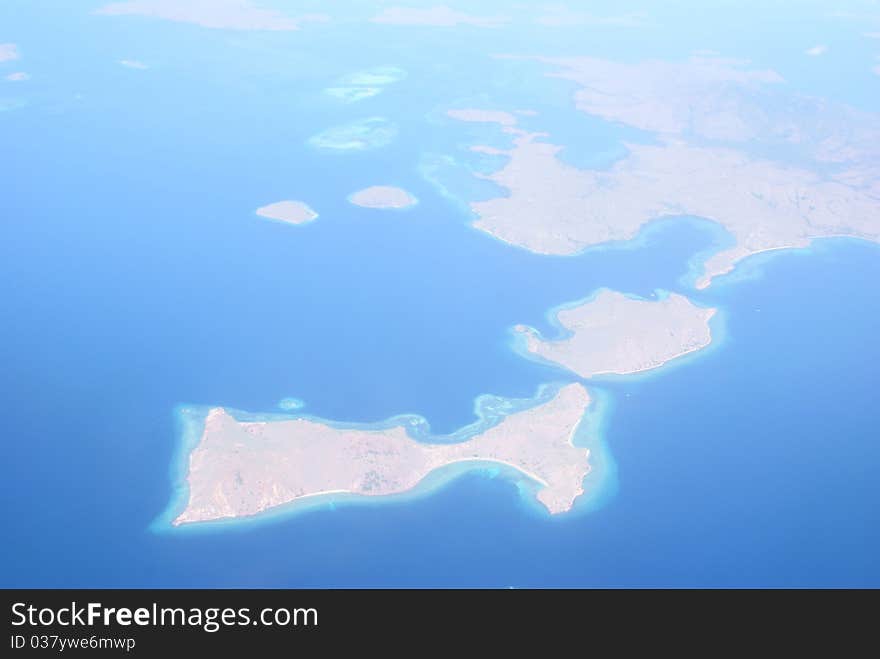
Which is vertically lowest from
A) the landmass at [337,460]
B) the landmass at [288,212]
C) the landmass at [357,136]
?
the landmass at [337,460]

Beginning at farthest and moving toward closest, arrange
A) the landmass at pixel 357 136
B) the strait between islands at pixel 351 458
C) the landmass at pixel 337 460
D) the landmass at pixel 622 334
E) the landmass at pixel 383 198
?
the landmass at pixel 357 136
the landmass at pixel 383 198
the landmass at pixel 622 334
the strait between islands at pixel 351 458
the landmass at pixel 337 460

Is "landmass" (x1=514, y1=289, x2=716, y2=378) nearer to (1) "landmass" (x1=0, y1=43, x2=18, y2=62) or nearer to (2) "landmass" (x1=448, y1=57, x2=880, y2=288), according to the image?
(2) "landmass" (x1=448, y1=57, x2=880, y2=288)

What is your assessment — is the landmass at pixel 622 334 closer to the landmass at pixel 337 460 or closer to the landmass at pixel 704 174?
the landmass at pixel 704 174

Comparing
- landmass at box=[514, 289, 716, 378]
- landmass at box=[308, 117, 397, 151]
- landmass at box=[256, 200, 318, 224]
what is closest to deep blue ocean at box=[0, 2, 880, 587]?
landmass at box=[256, 200, 318, 224]

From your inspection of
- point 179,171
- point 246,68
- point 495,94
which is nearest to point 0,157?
point 179,171

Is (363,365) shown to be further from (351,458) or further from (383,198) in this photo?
(383,198)

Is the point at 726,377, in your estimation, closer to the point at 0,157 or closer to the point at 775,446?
the point at 775,446

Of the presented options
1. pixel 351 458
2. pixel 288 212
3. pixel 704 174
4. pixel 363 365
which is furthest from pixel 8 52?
pixel 351 458

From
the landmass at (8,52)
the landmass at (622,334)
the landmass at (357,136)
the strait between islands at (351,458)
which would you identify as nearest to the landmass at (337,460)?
the strait between islands at (351,458)
